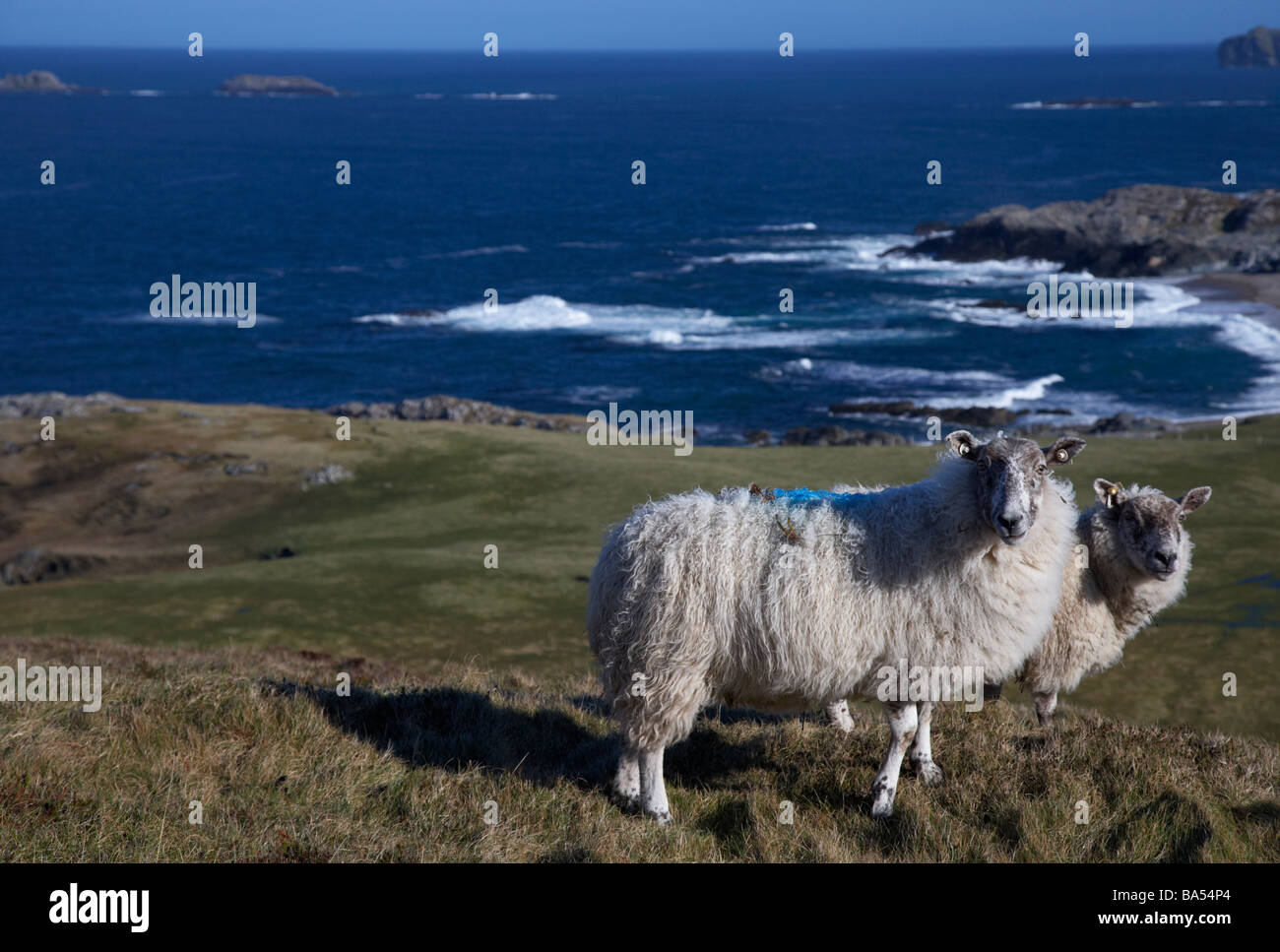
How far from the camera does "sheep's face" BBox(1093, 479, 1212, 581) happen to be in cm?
1034

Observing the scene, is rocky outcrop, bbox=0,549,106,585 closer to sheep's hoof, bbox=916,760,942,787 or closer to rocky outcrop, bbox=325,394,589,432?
rocky outcrop, bbox=325,394,589,432

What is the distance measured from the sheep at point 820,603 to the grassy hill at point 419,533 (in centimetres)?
545

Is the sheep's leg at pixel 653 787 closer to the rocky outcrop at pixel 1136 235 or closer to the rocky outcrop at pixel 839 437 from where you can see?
the rocky outcrop at pixel 839 437

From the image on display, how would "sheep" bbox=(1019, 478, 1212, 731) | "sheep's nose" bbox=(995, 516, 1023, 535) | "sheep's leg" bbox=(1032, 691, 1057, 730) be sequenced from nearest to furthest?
1. "sheep's nose" bbox=(995, 516, 1023, 535)
2. "sheep" bbox=(1019, 478, 1212, 731)
3. "sheep's leg" bbox=(1032, 691, 1057, 730)

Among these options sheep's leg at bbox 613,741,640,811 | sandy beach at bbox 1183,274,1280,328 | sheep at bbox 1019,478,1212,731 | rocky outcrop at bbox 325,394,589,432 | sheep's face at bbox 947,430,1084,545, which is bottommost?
rocky outcrop at bbox 325,394,589,432

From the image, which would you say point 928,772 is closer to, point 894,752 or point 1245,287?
point 894,752

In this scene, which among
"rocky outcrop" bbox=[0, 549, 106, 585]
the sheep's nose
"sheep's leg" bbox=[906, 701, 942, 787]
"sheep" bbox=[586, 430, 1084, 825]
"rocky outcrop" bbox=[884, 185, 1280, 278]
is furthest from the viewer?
"rocky outcrop" bbox=[884, 185, 1280, 278]

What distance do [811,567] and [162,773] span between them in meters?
4.50

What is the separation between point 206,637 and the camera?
60.7ft

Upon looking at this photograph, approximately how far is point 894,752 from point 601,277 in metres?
75.8

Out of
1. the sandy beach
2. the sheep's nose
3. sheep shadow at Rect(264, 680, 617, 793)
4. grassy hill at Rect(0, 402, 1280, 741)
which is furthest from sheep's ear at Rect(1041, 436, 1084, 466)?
the sandy beach

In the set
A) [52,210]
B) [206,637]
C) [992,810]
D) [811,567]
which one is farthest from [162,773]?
[52,210]

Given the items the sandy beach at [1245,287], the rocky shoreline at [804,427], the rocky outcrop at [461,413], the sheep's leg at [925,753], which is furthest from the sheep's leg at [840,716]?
the sandy beach at [1245,287]
